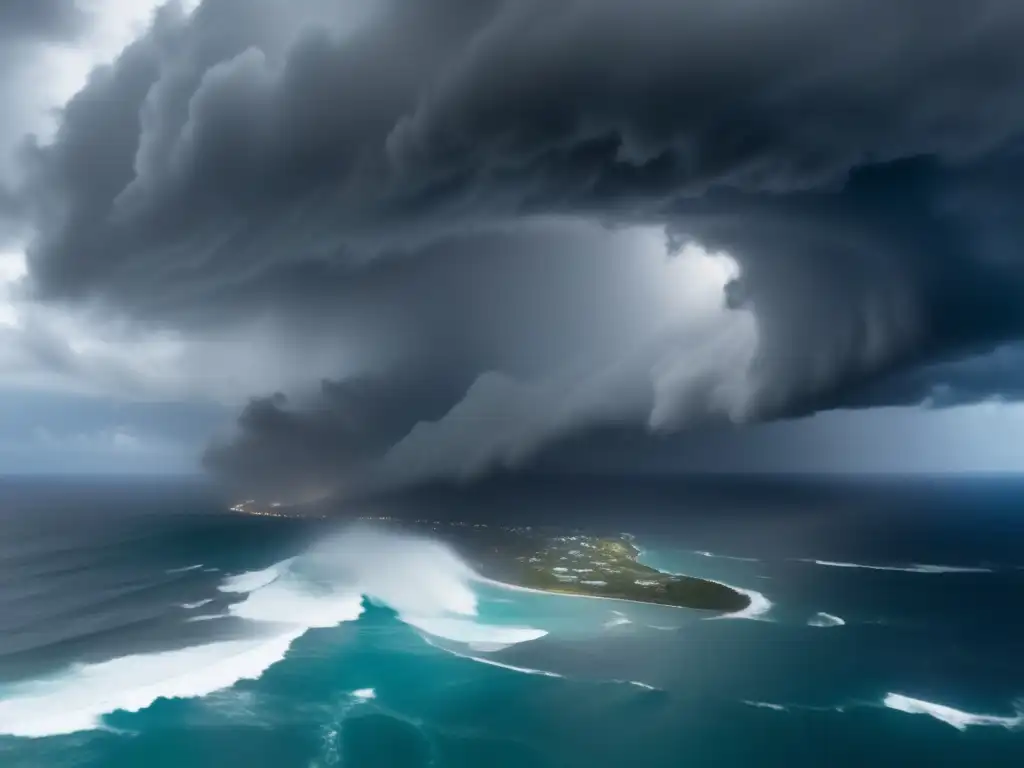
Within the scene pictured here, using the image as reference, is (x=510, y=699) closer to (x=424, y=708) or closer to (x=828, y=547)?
(x=424, y=708)

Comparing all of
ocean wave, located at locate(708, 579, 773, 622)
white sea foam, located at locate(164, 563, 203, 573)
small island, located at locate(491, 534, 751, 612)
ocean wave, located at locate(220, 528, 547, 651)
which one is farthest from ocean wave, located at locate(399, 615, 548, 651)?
white sea foam, located at locate(164, 563, 203, 573)

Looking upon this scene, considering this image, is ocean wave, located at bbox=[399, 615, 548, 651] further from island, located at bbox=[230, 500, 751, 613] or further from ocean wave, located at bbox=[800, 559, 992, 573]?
ocean wave, located at bbox=[800, 559, 992, 573]

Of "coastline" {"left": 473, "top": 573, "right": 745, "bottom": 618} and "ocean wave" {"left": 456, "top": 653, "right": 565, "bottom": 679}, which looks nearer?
"ocean wave" {"left": 456, "top": 653, "right": 565, "bottom": 679}

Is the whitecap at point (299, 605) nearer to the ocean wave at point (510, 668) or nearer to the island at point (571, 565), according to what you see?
the ocean wave at point (510, 668)

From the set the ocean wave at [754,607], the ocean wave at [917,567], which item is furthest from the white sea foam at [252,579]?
the ocean wave at [917,567]

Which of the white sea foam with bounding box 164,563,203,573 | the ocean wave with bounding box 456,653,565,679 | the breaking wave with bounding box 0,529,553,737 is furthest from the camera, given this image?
the white sea foam with bounding box 164,563,203,573

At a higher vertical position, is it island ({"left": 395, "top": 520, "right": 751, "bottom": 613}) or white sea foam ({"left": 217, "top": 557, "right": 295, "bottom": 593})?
island ({"left": 395, "top": 520, "right": 751, "bottom": 613})
